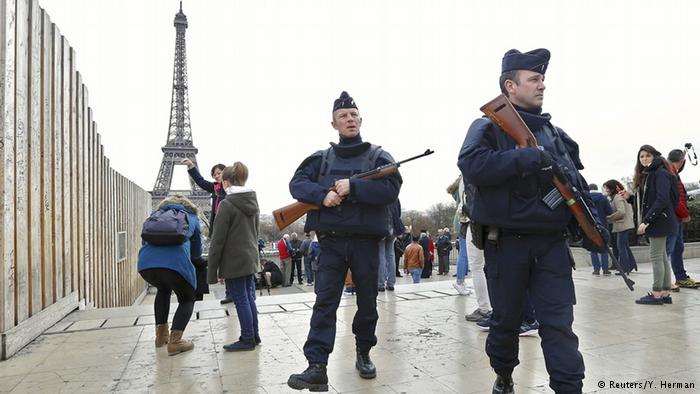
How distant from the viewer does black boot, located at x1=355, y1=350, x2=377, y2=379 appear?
2.84 m

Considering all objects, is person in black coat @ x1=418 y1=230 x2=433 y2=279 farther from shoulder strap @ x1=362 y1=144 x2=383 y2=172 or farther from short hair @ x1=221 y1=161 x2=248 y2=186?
shoulder strap @ x1=362 y1=144 x2=383 y2=172

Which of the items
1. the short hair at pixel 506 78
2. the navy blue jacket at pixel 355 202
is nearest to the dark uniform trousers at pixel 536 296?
the navy blue jacket at pixel 355 202

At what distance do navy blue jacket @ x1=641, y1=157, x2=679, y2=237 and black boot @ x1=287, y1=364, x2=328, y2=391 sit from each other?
428 cm

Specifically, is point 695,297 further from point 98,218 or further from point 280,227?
point 98,218

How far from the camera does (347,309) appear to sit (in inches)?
213

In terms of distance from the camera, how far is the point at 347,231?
9.21ft

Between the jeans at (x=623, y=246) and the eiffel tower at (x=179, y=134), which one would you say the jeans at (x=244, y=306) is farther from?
the eiffel tower at (x=179, y=134)

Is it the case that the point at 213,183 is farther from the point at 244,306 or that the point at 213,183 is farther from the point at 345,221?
the point at 345,221

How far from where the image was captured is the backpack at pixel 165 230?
3662 mm

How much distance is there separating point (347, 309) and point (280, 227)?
2.53 meters

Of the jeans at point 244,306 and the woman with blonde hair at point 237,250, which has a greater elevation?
the woman with blonde hair at point 237,250

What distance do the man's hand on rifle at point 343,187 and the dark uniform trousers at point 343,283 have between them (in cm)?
33

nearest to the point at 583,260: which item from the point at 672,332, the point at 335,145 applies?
the point at 672,332

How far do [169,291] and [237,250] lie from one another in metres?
0.77
